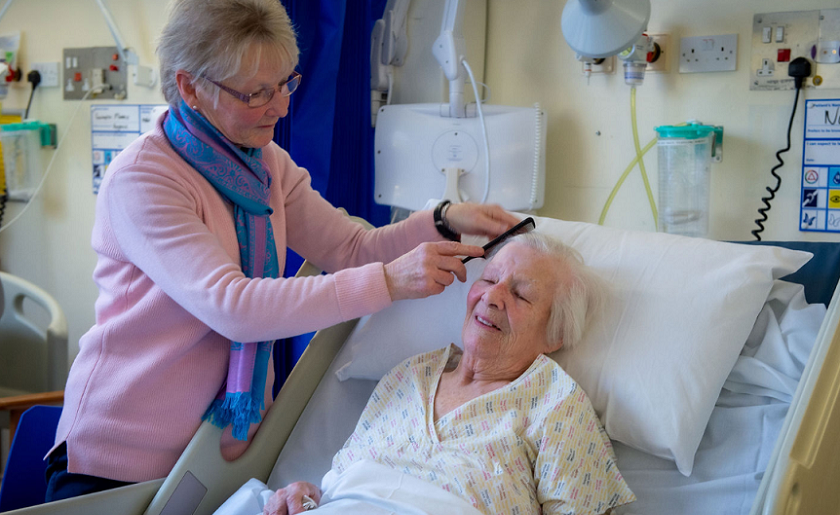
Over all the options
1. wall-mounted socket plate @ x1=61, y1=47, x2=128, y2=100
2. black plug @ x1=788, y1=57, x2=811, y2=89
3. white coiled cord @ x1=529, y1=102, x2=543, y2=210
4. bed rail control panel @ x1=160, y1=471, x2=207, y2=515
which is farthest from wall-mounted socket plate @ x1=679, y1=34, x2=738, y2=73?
wall-mounted socket plate @ x1=61, y1=47, x2=128, y2=100

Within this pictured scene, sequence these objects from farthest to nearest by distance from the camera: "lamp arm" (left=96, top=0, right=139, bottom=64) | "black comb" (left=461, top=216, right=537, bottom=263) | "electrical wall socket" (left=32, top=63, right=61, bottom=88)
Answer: "electrical wall socket" (left=32, top=63, right=61, bottom=88) → "lamp arm" (left=96, top=0, right=139, bottom=64) → "black comb" (left=461, top=216, right=537, bottom=263)

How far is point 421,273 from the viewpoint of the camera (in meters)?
1.28

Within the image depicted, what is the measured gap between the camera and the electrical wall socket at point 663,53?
7.01 feet

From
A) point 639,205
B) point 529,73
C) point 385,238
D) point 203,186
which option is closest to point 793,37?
point 639,205

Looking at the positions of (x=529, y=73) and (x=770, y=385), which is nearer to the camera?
(x=770, y=385)

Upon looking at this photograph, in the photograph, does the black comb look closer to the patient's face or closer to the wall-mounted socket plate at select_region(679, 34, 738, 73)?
the patient's face

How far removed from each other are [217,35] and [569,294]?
784 mm

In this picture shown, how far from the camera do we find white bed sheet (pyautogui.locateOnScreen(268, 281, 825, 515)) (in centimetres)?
126

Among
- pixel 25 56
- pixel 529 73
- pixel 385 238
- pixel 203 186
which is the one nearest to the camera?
pixel 203 186

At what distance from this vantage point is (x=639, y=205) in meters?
2.25

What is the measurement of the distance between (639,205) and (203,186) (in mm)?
1404

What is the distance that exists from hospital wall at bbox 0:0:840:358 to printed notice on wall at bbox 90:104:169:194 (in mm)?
39

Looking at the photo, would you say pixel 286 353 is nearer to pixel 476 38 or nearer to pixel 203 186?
pixel 203 186

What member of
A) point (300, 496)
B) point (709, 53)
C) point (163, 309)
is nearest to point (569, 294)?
point (300, 496)
